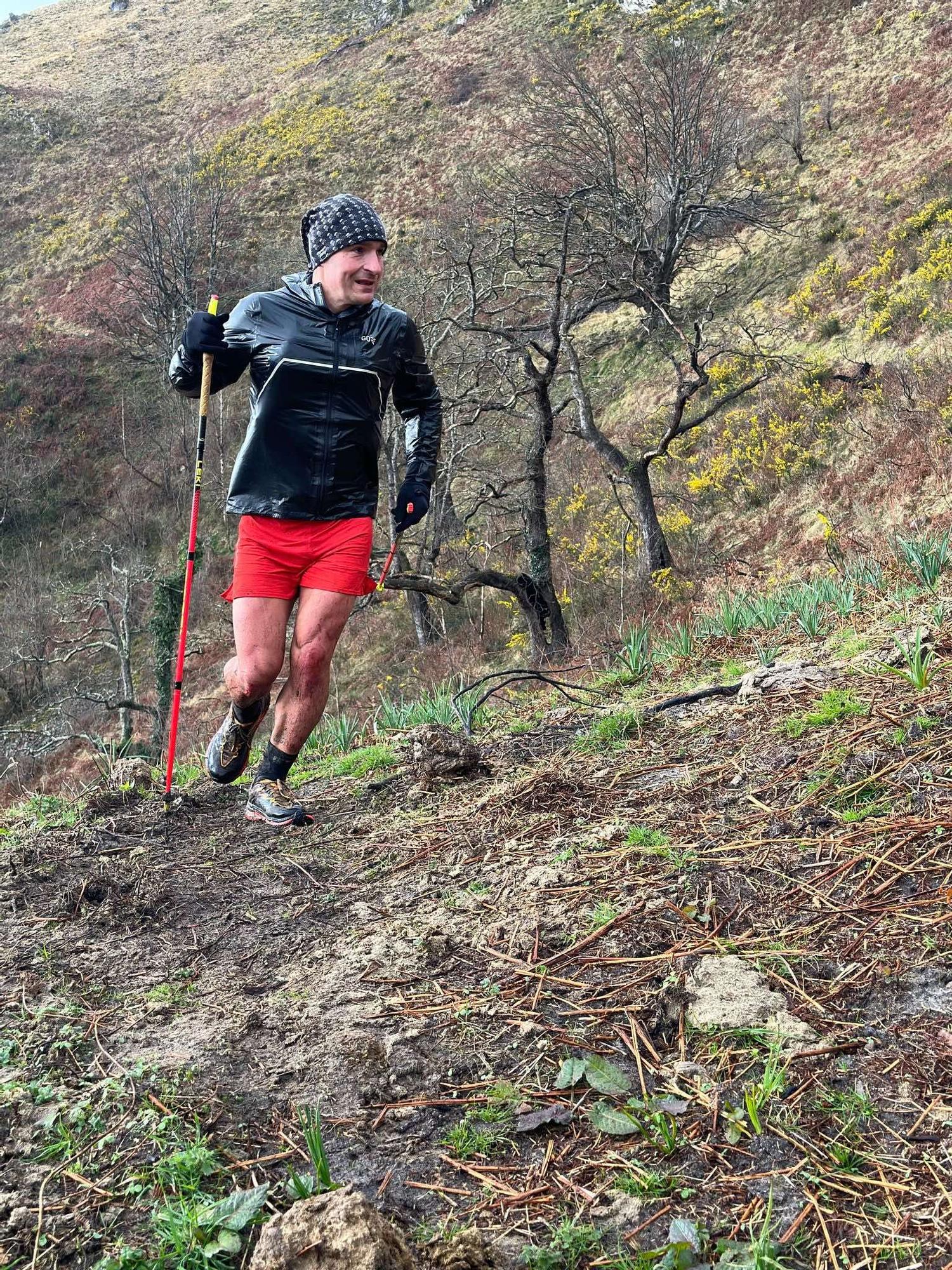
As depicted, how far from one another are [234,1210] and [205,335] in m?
3.25

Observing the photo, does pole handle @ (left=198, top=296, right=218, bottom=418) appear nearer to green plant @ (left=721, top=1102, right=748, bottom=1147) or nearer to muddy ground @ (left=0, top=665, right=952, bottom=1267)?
muddy ground @ (left=0, top=665, right=952, bottom=1267)

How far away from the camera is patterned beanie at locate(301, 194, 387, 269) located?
3.49 m

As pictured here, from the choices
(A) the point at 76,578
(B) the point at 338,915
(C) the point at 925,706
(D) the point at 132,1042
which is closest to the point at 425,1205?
(D) the point at 132,1042

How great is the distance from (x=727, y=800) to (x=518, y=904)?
29.0 inches

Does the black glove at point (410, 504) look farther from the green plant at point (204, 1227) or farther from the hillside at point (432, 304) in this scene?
the green plant at point (204, 1227)

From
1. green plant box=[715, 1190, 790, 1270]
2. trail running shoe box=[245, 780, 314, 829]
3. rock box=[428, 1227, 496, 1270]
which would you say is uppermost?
green plant box=[715, 1190, 790, 1270]

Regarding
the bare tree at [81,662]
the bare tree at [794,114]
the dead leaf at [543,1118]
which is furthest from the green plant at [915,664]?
the bare tree at [794,114]

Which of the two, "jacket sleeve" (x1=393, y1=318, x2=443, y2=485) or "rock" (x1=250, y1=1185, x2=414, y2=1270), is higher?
"jacket sleeve" (x1=393, y1=318, x2=443, y2=485)

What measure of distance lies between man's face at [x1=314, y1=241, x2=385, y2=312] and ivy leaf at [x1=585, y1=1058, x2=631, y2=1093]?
2.96 metres

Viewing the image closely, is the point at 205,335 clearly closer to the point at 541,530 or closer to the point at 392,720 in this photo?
the point at 392,720

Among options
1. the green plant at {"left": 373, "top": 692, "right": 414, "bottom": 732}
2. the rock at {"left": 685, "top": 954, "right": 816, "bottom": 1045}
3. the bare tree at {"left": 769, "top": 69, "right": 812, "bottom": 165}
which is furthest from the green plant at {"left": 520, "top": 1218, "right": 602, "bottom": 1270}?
the bare tree at {"left": 769, "top": 69, "right": 812, "bottom": 165}

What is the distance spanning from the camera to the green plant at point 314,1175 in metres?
1.28

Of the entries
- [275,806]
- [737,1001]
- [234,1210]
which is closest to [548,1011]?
[737,1001]

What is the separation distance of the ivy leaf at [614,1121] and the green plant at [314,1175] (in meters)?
0.42
